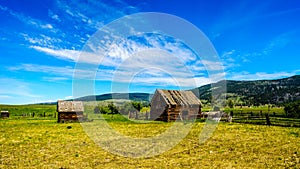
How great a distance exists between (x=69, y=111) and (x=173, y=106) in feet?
66.4

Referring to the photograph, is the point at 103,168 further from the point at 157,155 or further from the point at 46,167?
the point at 157,155

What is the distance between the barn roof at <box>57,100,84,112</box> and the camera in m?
50.7

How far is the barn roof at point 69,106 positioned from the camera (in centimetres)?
5073

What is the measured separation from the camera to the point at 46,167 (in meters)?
13.2

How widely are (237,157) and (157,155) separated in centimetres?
469

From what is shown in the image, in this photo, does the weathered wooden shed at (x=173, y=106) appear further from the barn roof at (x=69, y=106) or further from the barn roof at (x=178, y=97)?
the barn roof at (x=69, y=106)

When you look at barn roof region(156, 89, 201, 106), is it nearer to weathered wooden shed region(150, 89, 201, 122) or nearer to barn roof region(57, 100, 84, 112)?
weathered wooden shed region(150, 89, 201, 122)

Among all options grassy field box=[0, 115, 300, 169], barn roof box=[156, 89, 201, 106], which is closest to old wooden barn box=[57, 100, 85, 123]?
barn roof box=[156, 89, 201, 106]

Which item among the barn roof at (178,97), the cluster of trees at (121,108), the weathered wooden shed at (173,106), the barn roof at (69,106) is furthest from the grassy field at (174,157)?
the cluster of trees at (121,108)

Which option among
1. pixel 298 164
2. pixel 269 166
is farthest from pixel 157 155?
pixel 298 164

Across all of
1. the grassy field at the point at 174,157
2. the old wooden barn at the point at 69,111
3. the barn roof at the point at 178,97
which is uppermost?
the barn roof at the point at 178,97

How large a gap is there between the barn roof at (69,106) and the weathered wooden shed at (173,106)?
14910 millimetres

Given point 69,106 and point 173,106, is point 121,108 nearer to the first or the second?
point 69,106

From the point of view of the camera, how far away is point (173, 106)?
1976 inches
